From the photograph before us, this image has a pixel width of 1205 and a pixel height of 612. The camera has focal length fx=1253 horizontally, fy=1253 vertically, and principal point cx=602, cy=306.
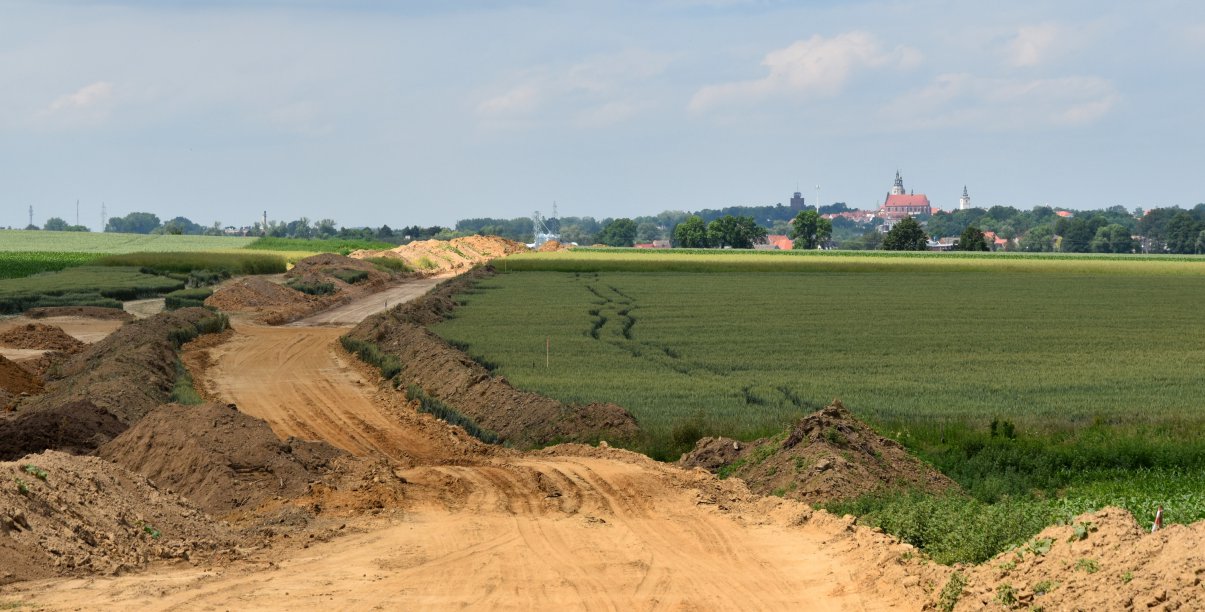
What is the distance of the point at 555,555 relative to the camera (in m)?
13.8

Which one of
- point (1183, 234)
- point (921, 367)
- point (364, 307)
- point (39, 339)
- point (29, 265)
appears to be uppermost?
point (1183, 234)

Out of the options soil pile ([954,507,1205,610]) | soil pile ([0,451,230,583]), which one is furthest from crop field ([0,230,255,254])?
soil pile ([954,507,1205,610])

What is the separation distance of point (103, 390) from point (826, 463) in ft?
47.8

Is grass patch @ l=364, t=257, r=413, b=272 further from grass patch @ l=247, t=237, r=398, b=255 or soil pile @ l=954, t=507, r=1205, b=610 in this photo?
soil pile @ l=954, t=507, r=1205, b=610

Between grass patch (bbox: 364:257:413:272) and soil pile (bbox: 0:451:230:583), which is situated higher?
soil pile (bbox: 0:451:230:583)

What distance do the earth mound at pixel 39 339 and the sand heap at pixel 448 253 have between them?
59494 millimetres

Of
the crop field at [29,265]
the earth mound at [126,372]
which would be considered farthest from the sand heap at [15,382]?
the crop field at [29,265]

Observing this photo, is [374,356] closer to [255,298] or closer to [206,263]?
[255,298]

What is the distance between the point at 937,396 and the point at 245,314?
121 ft

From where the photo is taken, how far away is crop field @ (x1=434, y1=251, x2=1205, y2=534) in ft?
60.0

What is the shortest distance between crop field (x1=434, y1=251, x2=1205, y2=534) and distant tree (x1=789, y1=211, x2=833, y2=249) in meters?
113

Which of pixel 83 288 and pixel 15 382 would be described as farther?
pixel 83 288

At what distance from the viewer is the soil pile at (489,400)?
70.5 ft

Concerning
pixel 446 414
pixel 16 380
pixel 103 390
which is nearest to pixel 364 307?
pixel 16 380
